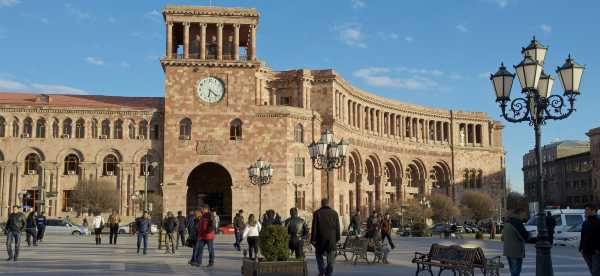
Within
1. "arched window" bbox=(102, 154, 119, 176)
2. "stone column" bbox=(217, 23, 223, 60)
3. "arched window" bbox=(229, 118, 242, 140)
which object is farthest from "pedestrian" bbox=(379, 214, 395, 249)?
"arched window" bbox=(102, 154, 119, 176)

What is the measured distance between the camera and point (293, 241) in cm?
1589

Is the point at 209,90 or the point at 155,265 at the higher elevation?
the point at 209,90

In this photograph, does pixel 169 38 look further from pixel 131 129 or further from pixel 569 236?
pixel 569 236

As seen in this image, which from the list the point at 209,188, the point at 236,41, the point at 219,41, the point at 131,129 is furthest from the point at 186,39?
the point at 209,188

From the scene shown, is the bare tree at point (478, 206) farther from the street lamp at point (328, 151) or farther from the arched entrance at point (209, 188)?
the street lamp at point (328, 151)

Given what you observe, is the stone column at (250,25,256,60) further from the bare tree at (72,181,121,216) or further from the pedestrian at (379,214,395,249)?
the pedestrian at (379,214,395,249)

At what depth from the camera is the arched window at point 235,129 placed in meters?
55.8

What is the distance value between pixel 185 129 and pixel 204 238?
37686mm

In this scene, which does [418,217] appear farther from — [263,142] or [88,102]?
[88,102]

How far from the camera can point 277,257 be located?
14.1m

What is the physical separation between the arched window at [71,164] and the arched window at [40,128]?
2.82 m

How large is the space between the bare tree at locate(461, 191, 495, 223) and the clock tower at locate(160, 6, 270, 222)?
1306 inches

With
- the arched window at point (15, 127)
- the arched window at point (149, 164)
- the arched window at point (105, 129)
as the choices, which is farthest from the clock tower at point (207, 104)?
the arched window at point (15, 127)

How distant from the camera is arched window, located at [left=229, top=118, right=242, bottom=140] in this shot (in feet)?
183
